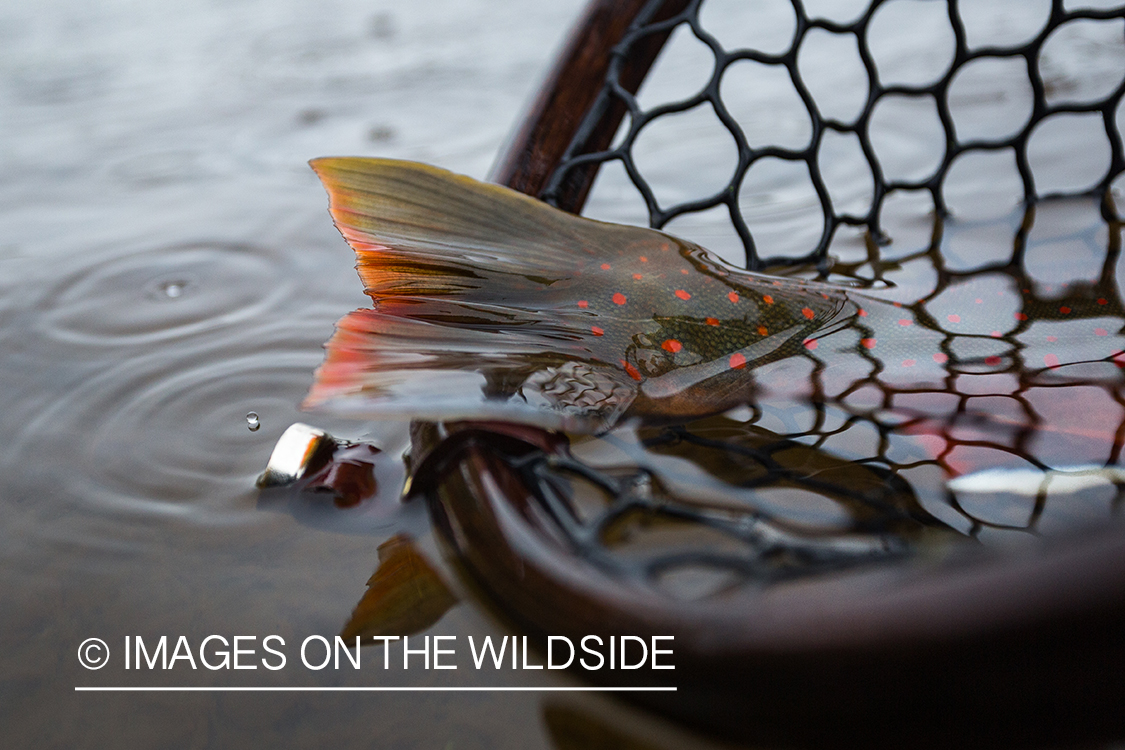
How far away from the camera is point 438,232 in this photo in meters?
0.96

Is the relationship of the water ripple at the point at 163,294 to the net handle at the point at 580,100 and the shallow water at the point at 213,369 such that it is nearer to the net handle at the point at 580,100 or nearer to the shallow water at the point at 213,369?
the shallow water at the point at 213,369

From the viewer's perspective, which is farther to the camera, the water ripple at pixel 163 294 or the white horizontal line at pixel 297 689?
the water ripple at pixel 163 294

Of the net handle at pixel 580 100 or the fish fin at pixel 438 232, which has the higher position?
the net handle at pixel 580 100

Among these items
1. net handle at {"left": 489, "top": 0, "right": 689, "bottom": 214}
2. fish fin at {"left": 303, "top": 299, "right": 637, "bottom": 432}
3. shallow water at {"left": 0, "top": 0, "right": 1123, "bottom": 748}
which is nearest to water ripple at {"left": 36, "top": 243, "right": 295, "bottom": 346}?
shallow water at {"left": 0, "top": 0, "right": 1123, "bottom": 748}

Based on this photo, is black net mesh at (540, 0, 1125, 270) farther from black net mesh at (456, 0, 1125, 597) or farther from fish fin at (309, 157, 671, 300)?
fish fin at (309, 157, 671, 300)

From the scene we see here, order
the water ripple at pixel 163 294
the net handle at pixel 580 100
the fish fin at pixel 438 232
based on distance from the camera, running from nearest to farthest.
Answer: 1. the fish fin at pixel 438 232
2. the net handle at pixel 580 100
3. the water ripple at pixel 163 294

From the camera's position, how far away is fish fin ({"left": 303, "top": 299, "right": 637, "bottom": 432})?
0.76m

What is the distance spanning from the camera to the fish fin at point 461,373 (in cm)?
76

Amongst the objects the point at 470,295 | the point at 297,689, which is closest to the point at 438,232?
the point at 470,295

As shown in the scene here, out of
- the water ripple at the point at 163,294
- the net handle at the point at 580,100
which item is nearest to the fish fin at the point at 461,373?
the net handle at the point at 580,100

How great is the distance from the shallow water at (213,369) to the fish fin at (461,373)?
15cm

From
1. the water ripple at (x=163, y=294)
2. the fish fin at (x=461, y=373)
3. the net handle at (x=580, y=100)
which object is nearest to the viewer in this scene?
the fish fin at (x=461, y=373)

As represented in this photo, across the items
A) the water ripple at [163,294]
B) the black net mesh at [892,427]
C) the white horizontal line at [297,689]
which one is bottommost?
the white horizontal line at [297,689]

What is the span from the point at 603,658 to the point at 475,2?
479 centimetres
